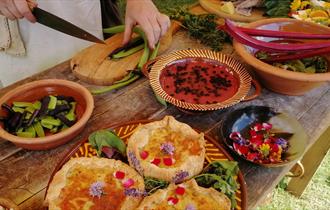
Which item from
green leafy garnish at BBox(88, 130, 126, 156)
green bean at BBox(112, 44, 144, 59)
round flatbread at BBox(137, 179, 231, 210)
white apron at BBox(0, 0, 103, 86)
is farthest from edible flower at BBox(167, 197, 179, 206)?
white apron at BBox(0, 0, 103, 86)

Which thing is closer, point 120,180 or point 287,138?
point 120,180

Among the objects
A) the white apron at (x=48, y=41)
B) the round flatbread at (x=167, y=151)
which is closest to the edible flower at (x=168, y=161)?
the round flatbread at (x=167, y=151)

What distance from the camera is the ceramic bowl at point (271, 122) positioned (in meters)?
1.34

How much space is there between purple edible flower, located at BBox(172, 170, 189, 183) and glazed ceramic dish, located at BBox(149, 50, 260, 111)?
0.37m

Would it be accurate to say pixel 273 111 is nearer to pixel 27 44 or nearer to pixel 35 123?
pixel 35 123

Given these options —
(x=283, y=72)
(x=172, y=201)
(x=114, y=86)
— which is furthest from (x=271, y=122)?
(x=114, y=86)

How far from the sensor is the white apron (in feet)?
6.85

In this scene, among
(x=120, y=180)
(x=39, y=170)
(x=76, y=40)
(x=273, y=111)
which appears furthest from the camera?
(x=76, y=40)

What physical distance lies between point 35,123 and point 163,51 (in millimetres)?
852

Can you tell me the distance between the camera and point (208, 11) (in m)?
2.34

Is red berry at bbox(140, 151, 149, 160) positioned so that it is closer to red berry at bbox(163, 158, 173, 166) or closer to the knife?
red berry at bbox(163, 158, 173, 166)

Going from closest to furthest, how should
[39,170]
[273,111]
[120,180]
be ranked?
1. [120,180]
2. [39,170]
3. [273,111]

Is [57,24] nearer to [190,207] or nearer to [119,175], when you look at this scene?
[119,175]

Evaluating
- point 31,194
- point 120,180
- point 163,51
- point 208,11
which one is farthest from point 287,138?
point 208,11
